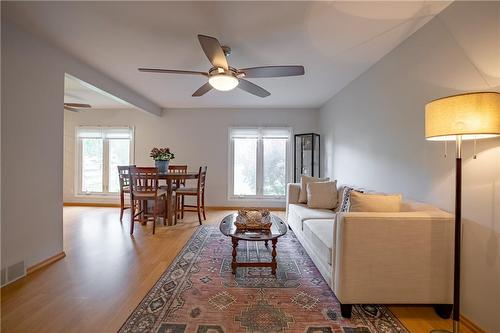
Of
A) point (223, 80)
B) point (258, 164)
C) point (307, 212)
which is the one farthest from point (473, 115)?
point (258, 164)

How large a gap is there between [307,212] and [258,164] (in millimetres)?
2668

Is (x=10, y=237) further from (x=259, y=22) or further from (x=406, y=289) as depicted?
(x=406, y=289)

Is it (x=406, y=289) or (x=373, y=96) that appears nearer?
(x=406, y=289)

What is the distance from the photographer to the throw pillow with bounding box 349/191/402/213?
6.69 feet

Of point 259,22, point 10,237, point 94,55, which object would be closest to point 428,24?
point 259,22

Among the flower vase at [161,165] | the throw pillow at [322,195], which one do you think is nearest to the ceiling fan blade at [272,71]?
the throw pillow at [322,195]

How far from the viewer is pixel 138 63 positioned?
302 cm

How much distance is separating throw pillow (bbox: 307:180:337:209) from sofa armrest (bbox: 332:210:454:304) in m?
1.72

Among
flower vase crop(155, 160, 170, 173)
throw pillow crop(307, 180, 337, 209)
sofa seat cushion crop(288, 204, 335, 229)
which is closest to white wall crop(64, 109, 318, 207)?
flower vase crop(155, 160, 170, 173)

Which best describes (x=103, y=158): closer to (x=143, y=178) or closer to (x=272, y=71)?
(x=143, y=178)

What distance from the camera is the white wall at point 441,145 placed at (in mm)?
1563

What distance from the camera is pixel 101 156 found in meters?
5.77

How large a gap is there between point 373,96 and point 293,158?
273 cm

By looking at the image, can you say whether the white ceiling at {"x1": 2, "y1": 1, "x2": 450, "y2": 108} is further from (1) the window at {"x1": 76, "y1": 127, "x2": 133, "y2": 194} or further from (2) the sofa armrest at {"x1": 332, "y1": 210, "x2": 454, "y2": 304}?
(1) the window at {"x1": 76, "y1": 127, "x2": 133, "y2": 194}
